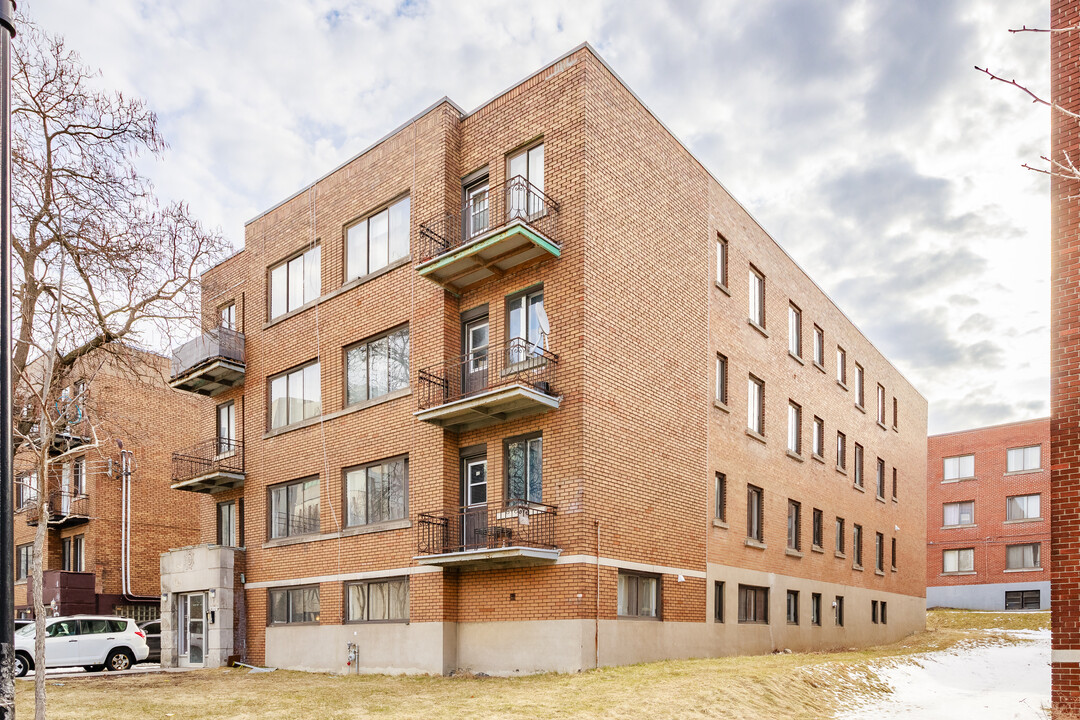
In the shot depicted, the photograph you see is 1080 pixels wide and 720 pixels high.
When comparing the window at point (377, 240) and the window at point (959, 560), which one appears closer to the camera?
the window at point (377, 240)

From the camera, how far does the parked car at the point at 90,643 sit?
25.3 m

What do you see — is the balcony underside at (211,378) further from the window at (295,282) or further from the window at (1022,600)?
the window at (1022,600)

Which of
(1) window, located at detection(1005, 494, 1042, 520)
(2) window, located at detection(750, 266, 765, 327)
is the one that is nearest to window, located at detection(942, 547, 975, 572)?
(1) window, located at detection(1005, 494, 1042, 520)

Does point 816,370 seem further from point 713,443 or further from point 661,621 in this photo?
point 661,621

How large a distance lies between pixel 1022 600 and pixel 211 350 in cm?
4809

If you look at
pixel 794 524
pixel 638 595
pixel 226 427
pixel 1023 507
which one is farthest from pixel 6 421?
pixel 1023 507

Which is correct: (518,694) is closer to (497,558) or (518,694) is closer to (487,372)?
(497,558)

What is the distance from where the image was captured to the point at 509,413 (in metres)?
19.8

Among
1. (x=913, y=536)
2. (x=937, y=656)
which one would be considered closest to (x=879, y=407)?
(x=913, y=536)

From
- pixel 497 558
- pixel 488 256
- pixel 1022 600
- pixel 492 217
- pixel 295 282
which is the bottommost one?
pixel 1022 600

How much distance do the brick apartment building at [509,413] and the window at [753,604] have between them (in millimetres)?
114

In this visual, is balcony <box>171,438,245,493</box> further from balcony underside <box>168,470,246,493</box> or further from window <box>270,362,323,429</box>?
window <box>270,362,323,429</box>

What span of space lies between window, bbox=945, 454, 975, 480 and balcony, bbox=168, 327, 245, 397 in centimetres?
4654

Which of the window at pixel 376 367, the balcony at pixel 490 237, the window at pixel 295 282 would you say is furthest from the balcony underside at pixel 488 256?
the window at pixel 295 282
